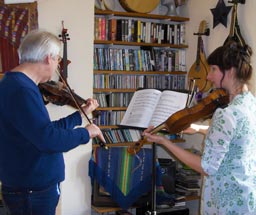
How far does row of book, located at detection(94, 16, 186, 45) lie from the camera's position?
342cm

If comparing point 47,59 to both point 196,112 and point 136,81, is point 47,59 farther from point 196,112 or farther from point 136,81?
point 136,81

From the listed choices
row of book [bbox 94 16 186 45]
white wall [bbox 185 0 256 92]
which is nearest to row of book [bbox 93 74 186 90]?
white wall [bbox 185 0 256 92]

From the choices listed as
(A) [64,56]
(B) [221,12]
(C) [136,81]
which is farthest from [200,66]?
(A) [64,56]

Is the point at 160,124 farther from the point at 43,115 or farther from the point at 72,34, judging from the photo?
the point at 72,34

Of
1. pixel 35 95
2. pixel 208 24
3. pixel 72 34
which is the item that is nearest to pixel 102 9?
pixel 72 34

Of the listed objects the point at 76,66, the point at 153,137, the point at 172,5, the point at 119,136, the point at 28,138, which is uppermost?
the point at 172,5

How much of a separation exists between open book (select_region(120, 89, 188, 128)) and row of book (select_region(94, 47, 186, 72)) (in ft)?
4.27

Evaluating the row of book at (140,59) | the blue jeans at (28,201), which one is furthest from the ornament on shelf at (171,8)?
the blue jeans at (28,201)

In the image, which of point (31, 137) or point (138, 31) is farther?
point (138, 31)

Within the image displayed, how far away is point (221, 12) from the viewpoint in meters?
3.25

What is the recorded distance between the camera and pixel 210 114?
1827 mm

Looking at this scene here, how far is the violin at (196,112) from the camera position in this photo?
5.68 feet

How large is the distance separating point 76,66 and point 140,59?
81cm

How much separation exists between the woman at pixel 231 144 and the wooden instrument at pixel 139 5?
1.92 m
